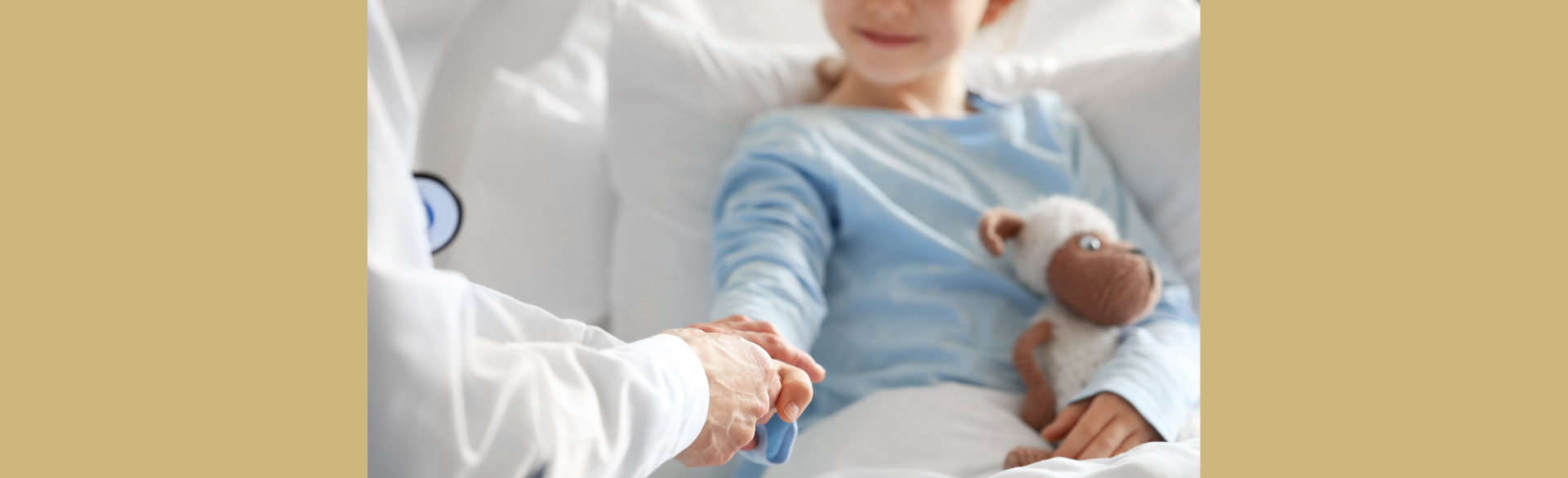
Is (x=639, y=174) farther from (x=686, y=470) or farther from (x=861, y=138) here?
(x=686, y=470)

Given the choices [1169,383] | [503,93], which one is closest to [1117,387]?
[1169,383]

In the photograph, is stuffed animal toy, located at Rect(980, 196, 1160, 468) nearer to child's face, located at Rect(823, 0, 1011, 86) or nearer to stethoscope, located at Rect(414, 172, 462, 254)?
child's face, located at Rect(823, 0, 1011, 86)

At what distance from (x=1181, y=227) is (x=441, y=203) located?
70 centimetres

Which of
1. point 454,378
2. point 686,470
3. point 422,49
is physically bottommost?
point 686,470

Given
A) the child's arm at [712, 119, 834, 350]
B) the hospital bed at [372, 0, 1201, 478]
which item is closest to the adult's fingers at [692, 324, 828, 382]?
the child's arm at [712, 119, 834, 350]

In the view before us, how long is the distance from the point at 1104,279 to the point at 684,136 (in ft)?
1.44

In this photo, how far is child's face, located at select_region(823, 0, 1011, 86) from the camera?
0.89 meters

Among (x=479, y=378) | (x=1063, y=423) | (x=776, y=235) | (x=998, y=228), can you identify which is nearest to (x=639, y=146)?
(x=776, y=235)

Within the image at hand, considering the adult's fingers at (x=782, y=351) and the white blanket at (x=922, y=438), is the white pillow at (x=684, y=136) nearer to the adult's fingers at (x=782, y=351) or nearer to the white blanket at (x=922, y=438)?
the white blanket at (x=922, y=438)

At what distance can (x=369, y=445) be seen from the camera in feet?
1.20

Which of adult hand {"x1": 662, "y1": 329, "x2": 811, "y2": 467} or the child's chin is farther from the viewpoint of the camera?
the child's chin

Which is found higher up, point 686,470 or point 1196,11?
point 1196,11

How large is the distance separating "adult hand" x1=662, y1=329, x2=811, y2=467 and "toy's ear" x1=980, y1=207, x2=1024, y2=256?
0.99 ft

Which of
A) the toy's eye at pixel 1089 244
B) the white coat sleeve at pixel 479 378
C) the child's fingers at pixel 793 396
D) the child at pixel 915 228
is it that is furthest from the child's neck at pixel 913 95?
the white coat sleeve at pixel 479 378
